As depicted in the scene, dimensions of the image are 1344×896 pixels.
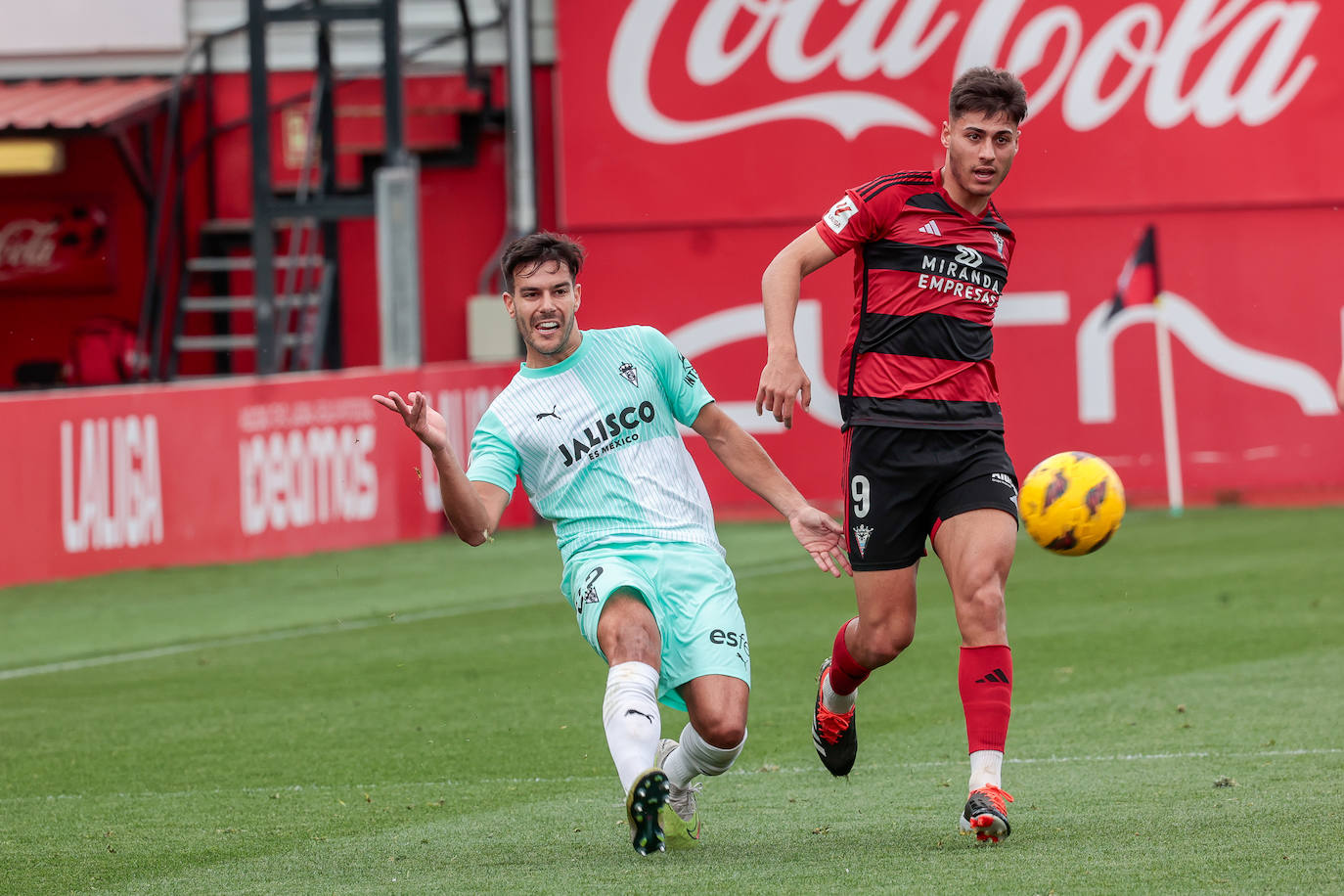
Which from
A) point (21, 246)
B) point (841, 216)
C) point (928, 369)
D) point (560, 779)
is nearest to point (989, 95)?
point (841, 216)

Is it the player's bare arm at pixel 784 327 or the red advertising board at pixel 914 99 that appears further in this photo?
the red advertising board at pixel 914 99

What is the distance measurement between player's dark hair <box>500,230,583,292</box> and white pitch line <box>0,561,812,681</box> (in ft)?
20.1

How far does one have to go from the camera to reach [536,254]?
19.7 ft

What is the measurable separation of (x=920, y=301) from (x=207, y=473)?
34.4ft

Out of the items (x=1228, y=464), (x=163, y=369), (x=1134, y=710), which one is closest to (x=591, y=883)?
(x=1134, y=710)

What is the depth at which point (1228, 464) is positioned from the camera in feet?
68.3

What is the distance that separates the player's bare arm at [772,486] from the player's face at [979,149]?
1.05 metres

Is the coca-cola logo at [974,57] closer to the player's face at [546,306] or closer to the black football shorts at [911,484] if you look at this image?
the black football shorts at [911,484]

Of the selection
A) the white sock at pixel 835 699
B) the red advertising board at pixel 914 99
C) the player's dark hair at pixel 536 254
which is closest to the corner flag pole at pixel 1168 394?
the red advertising board at pixel 914 99

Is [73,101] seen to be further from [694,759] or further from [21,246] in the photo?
[694,759]

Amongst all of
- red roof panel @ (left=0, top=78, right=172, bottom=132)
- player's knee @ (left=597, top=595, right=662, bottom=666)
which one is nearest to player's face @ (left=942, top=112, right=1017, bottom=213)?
player's knee @ (left=597, top=595, right=662, bottom=666)

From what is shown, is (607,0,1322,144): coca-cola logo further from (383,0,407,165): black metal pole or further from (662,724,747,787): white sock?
(662,724,747,787): white sock

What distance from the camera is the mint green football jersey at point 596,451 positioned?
620 cm

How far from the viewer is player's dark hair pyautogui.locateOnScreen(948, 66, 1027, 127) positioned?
625 centimetres
